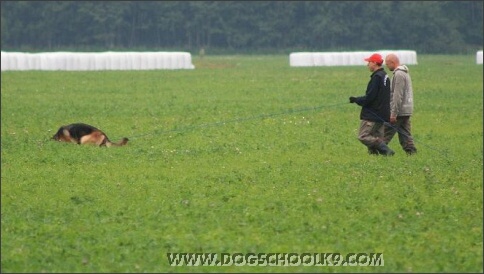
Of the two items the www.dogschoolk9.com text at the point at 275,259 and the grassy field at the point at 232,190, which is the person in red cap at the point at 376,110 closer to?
the grassy field at the point at 232,190

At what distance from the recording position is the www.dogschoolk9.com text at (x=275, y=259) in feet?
34.8

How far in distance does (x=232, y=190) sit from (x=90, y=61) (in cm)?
4224

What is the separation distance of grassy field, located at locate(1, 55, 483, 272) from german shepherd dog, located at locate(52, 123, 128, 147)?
27cm

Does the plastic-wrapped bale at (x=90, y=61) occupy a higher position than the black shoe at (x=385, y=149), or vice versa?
the black shoe at (x=385, y=149)

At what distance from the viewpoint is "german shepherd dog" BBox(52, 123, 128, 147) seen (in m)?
20.4

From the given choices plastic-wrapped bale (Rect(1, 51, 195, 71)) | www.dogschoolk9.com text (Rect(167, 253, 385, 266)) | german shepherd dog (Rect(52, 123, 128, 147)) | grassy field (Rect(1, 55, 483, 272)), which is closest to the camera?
www.dogschoolk9.com text (Rect(167, 253, 385, 266))

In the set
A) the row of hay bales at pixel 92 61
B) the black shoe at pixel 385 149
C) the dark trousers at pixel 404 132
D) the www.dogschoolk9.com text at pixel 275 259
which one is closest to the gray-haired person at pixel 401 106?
the dark trousers at pixel 404 132

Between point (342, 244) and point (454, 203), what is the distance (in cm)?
293

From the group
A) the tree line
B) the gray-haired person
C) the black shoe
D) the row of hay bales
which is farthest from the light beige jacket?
the tree line

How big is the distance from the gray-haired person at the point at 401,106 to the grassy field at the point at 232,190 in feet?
1.23

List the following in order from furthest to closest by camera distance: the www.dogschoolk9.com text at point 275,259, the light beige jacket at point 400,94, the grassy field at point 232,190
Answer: the light beige jacket at point 400,94, the grassy field at point 232,190, the www.dogschoolk9.com text at point 275,259

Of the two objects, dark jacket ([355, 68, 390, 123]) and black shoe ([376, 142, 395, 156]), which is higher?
dark jacket ([355, 68, 390, 123])

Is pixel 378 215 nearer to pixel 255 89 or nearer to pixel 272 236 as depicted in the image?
pixel 272 236

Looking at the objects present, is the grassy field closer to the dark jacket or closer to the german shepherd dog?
the german shepherd dog
